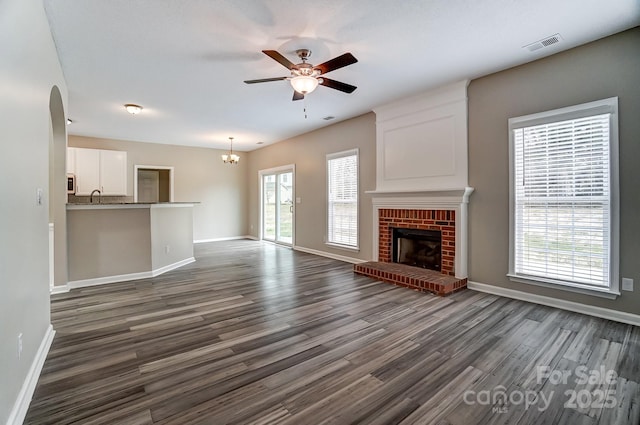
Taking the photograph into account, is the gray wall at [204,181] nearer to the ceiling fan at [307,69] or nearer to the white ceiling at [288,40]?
the white ceiling at [288,40]

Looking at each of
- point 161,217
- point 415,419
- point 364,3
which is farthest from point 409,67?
point 161,217

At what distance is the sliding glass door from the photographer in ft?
25.8

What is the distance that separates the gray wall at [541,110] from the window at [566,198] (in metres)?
0.08

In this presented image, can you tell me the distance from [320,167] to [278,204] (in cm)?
223

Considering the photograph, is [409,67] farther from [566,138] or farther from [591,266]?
[591,266]

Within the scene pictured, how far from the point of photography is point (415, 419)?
5.42 feet

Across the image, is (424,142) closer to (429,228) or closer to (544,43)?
(429,228)

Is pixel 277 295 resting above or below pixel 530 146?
below

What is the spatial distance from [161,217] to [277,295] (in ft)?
8.45

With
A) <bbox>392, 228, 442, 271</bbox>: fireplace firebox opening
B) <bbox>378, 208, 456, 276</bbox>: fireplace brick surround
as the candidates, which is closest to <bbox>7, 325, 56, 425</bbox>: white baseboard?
<bbox>378, 208, 456, 276</bbox>: fireplace brick surround

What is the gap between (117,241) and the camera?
4.48 m

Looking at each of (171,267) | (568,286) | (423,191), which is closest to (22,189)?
(171,267)

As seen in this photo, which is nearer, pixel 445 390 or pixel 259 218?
pixel 445 390

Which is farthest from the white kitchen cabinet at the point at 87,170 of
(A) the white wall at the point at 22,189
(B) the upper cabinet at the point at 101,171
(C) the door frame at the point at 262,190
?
(A) the white wall at the point at 22,189
